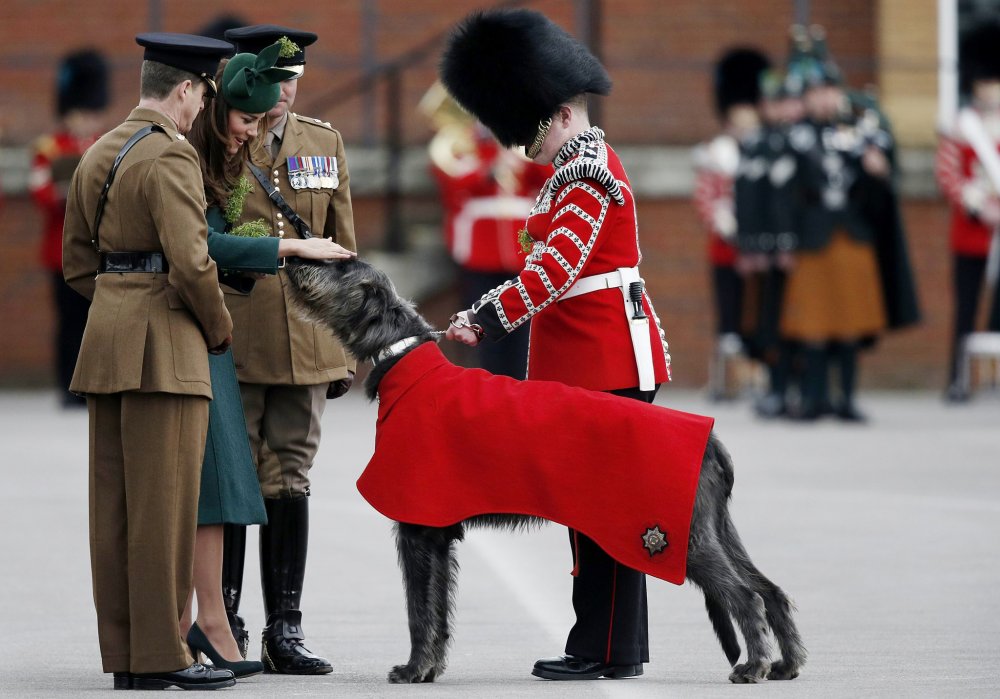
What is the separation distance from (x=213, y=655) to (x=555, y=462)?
1.19 meters

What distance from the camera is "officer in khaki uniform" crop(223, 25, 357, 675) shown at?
654 cm

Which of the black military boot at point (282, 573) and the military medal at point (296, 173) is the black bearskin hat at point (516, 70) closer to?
the military medal at point (296, 173)

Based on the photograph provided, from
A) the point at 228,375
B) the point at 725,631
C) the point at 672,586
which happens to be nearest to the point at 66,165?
the point at 672,586

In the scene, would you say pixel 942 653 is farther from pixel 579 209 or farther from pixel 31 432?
pixel 31 432

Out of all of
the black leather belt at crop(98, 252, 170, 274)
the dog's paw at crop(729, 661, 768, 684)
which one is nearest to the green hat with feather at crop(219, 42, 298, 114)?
the black leather belt at crop(98, 252, 170, 274)

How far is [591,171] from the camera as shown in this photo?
6.16m

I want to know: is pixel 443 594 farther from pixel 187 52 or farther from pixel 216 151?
pixel 187 52

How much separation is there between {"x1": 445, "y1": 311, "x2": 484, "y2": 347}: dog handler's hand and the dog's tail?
1078 mm

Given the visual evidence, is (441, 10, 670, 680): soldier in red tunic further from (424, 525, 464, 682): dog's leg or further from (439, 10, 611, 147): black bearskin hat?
(424, 525, 464, 682): dog's leg

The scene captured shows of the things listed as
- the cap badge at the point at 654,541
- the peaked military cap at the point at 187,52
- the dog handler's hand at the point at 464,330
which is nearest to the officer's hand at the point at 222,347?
the dog handler's hand at the point at 464,330

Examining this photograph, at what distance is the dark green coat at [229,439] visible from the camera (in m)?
6.02

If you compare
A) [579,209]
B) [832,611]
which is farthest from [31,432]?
[579,209]

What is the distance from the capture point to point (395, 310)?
244 inches

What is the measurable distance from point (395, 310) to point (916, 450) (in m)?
7.39
